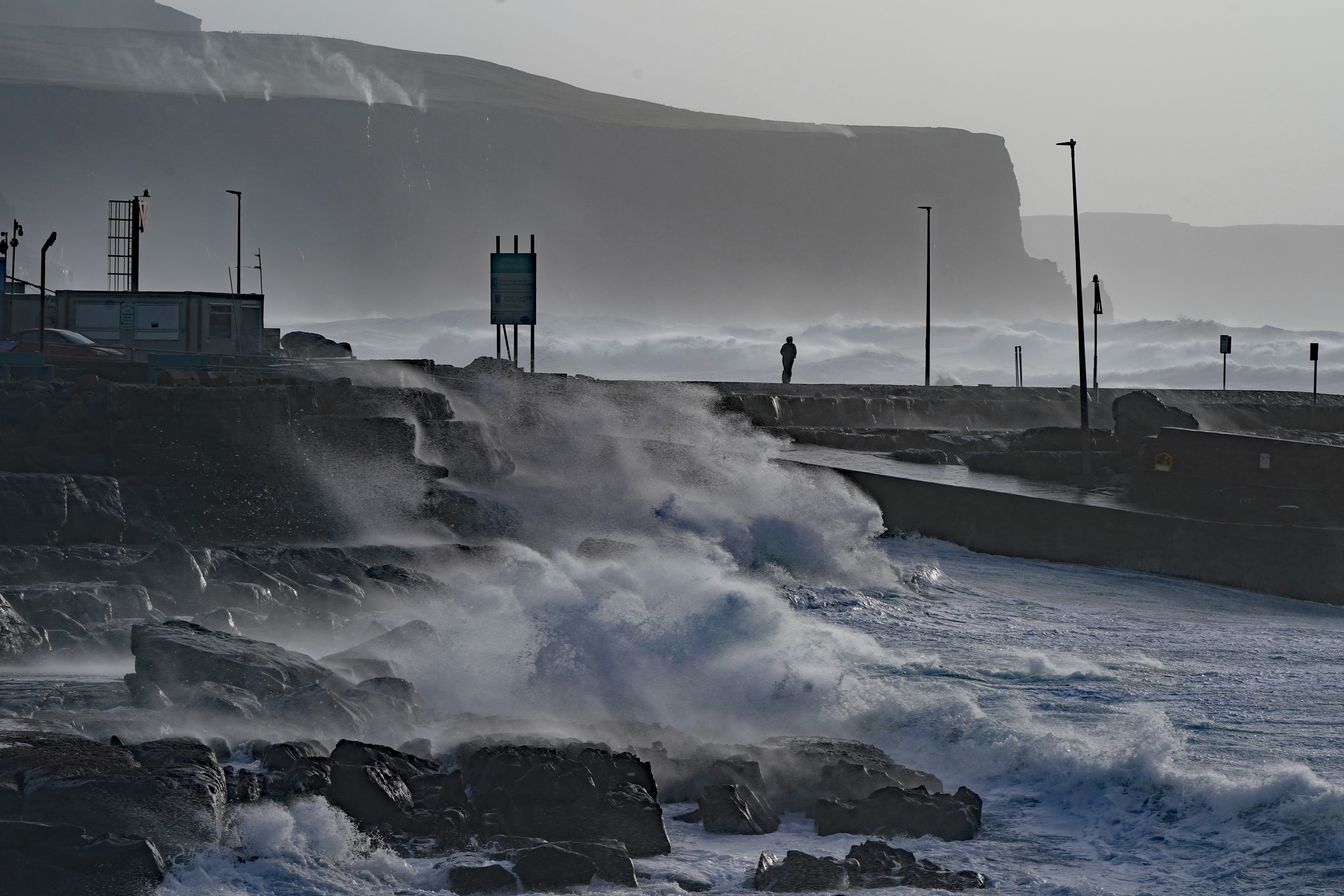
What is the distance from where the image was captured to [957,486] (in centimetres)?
1942

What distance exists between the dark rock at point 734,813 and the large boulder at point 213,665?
3.12 m

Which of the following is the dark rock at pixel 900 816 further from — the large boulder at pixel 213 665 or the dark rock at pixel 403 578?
the dark rock at pixel 403 578

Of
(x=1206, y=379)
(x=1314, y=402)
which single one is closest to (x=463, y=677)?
(x=1314, y=402)

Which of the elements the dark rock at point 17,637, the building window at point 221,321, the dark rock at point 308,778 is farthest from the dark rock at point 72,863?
the building window at point 221,321

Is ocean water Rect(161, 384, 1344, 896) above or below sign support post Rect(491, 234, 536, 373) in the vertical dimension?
below

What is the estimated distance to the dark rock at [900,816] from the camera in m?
8.02

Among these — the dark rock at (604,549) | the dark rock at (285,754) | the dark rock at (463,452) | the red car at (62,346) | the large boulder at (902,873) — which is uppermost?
the red car at (62,346)

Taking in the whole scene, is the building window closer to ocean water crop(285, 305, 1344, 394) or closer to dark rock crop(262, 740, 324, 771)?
dark rock crop(262, 740, 324, 771)

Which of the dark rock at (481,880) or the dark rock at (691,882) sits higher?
the dark rock at (481,880)

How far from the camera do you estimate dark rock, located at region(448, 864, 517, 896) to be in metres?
6.93

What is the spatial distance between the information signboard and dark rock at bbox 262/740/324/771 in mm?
17821

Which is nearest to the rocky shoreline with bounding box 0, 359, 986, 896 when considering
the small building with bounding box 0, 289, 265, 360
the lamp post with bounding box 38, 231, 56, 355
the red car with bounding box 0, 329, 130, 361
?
the lamp post with bounding box 38, 231, 56, 355

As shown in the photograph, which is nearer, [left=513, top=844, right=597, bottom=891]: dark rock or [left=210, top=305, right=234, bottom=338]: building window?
[left=513, top=844, right=597, bottom=891]: dark rock

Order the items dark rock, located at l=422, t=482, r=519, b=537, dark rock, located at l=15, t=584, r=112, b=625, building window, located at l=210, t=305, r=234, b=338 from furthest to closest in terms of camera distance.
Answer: building window, located at l=210, t=305, r=234, b=338
dark rock, located at l=422, t=482, r=519, b=537
dark rock, located at l=15, t=584, r=112, b=625
